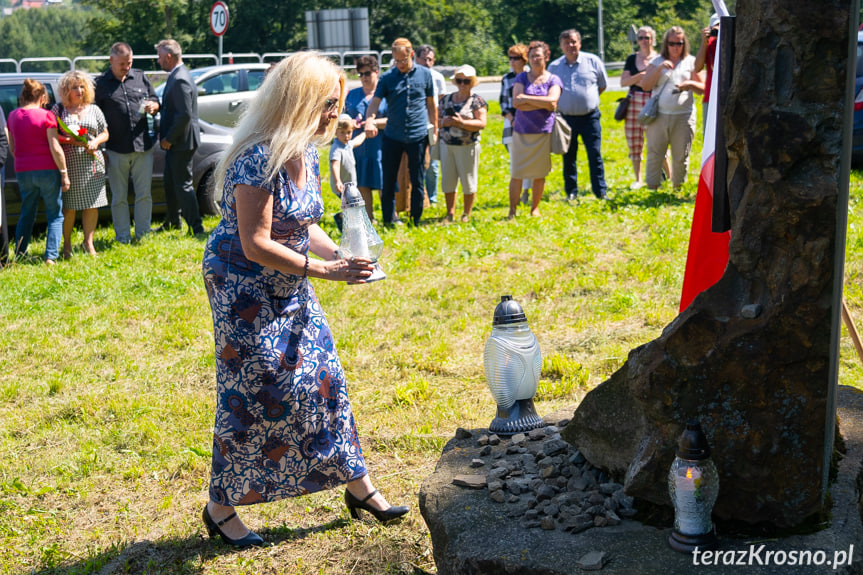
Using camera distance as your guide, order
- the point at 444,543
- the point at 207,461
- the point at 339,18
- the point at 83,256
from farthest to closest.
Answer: the point at 339,18
the point at 83,256
the point at 207,461
the point at 444,543

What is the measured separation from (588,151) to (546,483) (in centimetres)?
815

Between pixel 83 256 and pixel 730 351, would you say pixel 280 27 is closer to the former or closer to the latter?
pixel 83 256

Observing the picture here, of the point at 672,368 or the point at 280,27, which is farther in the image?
the point at 280,27

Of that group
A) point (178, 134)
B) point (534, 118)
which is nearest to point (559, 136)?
point (534, 118)

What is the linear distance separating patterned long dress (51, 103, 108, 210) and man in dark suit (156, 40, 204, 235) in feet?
2.28

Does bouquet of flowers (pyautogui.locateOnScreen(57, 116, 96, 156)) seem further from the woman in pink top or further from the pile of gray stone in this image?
the pile of gray stone

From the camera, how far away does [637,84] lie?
1088 centimetres

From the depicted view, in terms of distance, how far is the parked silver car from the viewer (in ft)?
47.8

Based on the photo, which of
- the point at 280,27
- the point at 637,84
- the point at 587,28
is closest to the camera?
the point at 637,84

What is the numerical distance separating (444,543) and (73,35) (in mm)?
103461

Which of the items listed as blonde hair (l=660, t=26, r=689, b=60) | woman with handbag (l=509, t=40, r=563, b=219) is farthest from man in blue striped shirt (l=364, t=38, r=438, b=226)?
blonde hair (l=660, t=26, r=689, b=60)

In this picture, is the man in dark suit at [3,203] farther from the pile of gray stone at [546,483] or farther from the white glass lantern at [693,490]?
the white glass lantern at [693,490]

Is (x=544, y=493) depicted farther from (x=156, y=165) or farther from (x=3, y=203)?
(x=156, y=165)

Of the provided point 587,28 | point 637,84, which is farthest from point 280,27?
point 637,84
